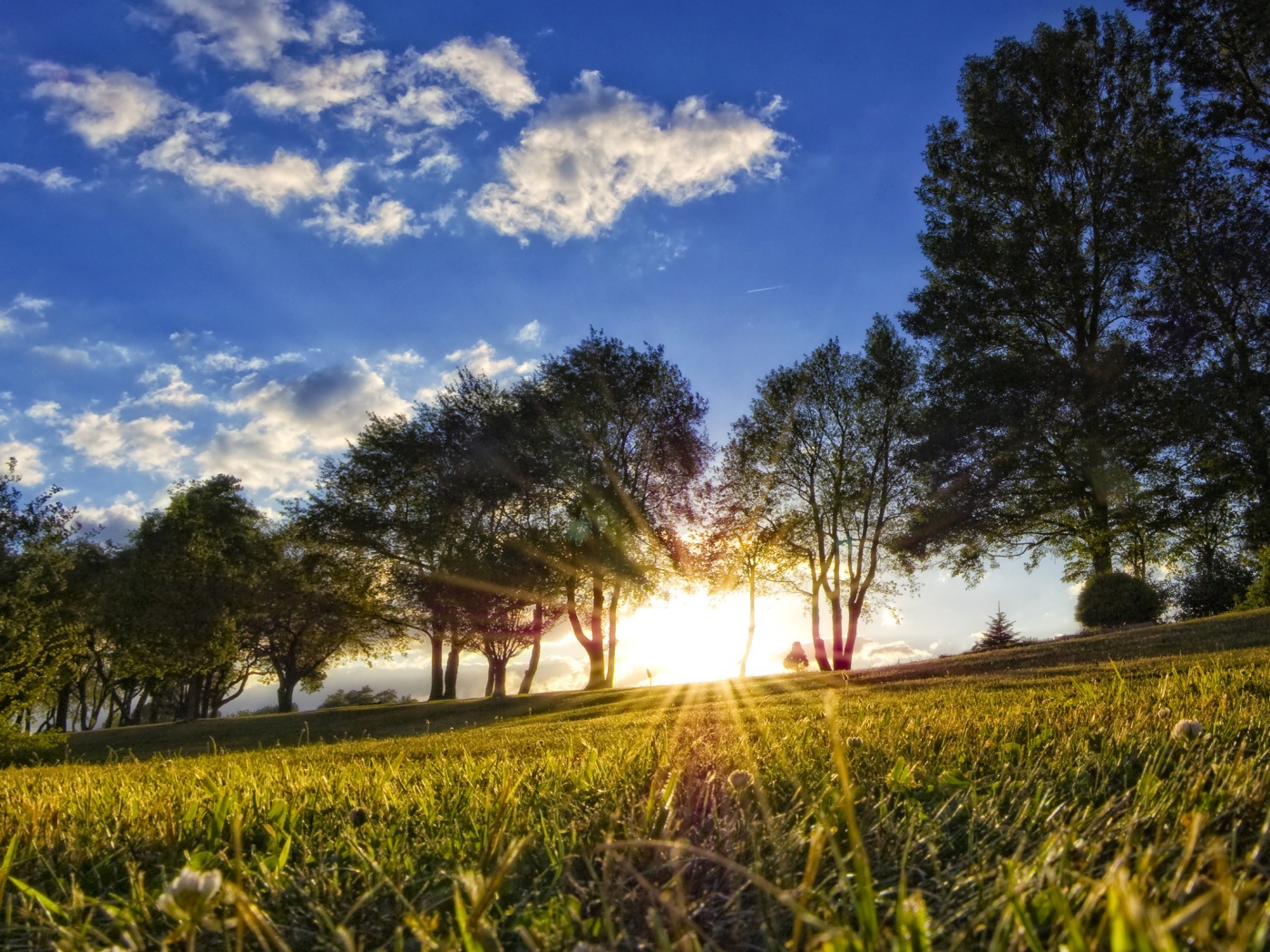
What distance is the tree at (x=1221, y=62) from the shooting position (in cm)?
2273

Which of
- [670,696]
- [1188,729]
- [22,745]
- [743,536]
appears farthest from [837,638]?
[1188,729]

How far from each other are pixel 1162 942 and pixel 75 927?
1.89m

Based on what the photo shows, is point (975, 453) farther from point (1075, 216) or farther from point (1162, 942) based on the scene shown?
point (1162, 942)

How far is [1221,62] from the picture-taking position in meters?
23.3


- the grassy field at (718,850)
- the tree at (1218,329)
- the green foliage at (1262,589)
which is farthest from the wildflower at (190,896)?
the tree at (1218,329)

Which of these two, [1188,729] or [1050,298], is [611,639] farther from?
[1188,729]

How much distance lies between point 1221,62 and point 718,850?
102 feet

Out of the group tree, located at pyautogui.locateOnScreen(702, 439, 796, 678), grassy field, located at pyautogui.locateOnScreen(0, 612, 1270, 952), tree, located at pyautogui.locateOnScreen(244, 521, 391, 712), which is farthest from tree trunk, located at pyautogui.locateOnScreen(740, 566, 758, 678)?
grassy field, located at pyautogui.locateOnScreen(0, 612, 1270, 952)

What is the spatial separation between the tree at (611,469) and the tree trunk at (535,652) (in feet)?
5.10

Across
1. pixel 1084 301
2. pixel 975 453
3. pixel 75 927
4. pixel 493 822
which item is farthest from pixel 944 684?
pixel 1084 301

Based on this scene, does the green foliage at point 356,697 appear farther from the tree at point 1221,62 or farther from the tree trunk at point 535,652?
the tree at point 1221,62

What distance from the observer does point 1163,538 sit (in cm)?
2842

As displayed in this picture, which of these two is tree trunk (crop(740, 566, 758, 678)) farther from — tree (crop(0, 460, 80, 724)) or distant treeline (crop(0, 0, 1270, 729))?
tree (crop(0, 460, 80, 724))

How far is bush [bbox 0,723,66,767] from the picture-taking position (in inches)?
557
